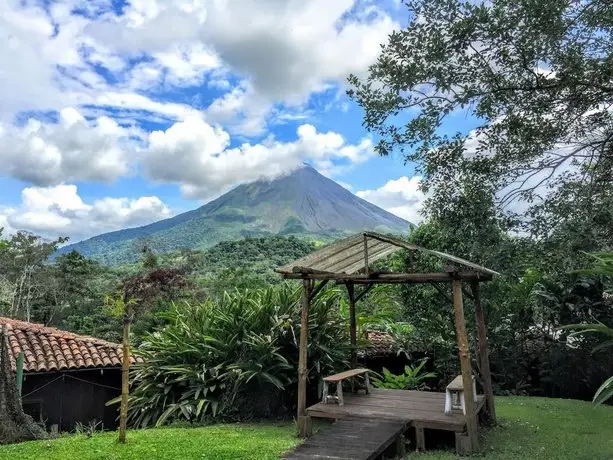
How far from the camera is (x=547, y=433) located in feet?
24.6

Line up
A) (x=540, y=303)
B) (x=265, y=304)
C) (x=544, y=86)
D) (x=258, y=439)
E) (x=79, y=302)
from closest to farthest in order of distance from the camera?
(x=544, y=86), (x=258, y=439), (x=265, y=304), (x=540, y=303), (x=79, y=302)

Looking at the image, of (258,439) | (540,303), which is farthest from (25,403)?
(540,303)

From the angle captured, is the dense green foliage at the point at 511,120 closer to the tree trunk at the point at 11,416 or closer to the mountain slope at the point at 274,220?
the tree trunk at the point at 11,416

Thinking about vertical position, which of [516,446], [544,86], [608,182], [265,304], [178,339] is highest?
[544,86]

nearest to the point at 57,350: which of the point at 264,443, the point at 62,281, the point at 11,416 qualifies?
the point at 11,416

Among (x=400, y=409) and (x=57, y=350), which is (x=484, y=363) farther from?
(x=57, y=350)

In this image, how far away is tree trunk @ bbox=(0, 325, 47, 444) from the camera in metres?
7.34

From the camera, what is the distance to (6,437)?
A: 24.1 ft

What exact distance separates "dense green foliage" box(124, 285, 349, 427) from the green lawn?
2.45 ft

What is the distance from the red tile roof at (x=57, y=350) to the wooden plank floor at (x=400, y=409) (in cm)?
582

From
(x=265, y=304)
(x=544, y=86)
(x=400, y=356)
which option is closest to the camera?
(x=544, y=86)

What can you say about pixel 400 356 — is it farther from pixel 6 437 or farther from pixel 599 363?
pixel 6 437

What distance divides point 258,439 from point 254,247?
38.6m

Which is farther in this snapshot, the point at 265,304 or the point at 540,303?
the point at 540,303
